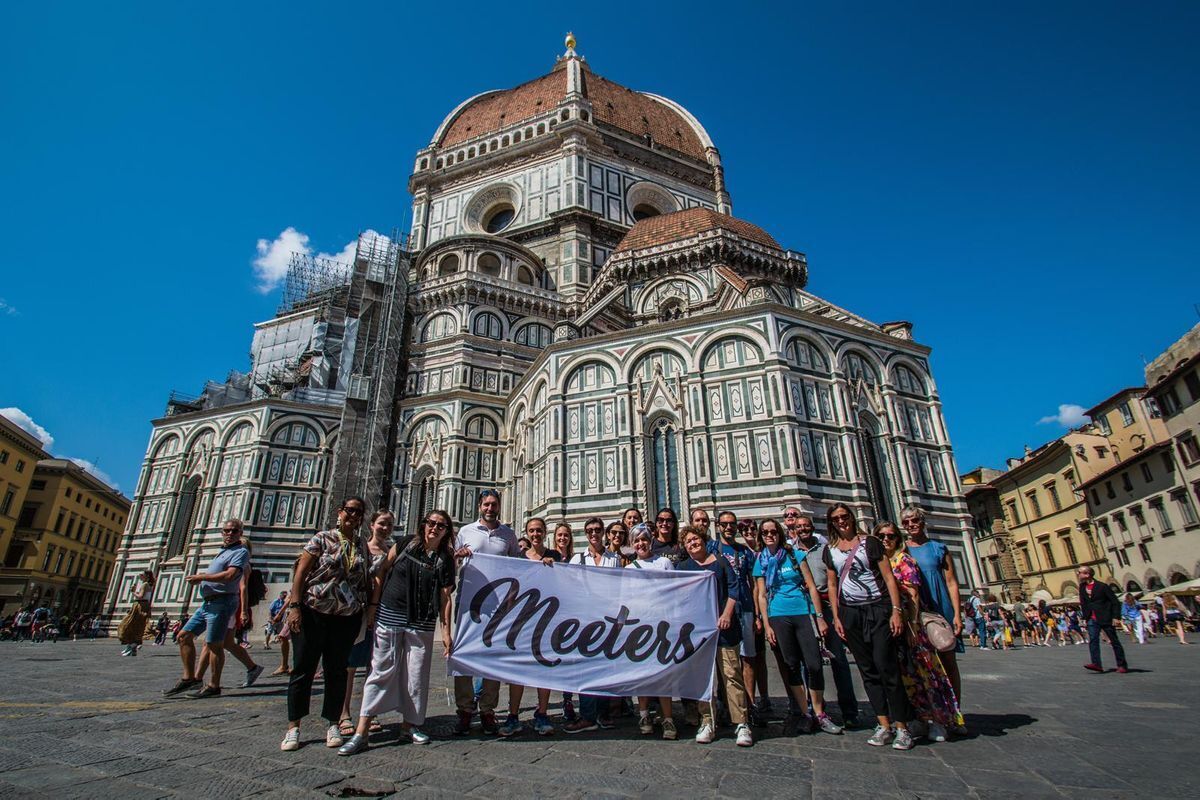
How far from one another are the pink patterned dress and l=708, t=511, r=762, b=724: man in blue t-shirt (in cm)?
114

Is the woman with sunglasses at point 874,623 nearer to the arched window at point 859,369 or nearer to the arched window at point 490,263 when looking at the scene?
the arched window at point 859,369

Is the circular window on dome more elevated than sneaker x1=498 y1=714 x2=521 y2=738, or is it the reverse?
the circular window on dome

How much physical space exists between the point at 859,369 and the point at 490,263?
18063 millimetres

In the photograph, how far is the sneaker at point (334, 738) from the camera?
3781mm

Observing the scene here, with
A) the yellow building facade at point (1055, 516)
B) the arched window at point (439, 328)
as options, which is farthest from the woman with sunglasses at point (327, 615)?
the yellow building facade at point (1055, 516)

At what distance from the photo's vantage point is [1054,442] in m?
29.7

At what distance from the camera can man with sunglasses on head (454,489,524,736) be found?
4414 millimetres

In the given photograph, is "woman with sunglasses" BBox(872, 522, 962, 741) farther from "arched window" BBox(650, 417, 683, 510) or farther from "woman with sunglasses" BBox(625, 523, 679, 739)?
"arched window" BBox(650, 417, 683, 510)

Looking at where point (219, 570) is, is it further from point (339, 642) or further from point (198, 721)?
point (339, 642)

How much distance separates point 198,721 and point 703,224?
25533mm

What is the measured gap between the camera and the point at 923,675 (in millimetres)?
4266

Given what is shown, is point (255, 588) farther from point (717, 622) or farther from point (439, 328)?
point (439, 328)

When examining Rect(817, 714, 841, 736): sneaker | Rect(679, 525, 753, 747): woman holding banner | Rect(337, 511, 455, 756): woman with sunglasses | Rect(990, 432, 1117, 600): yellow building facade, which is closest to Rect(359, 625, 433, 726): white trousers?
Rect(337, 511, 455, 756): woman with sunglasses

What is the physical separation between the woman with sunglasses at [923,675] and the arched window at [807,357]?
14565mm
